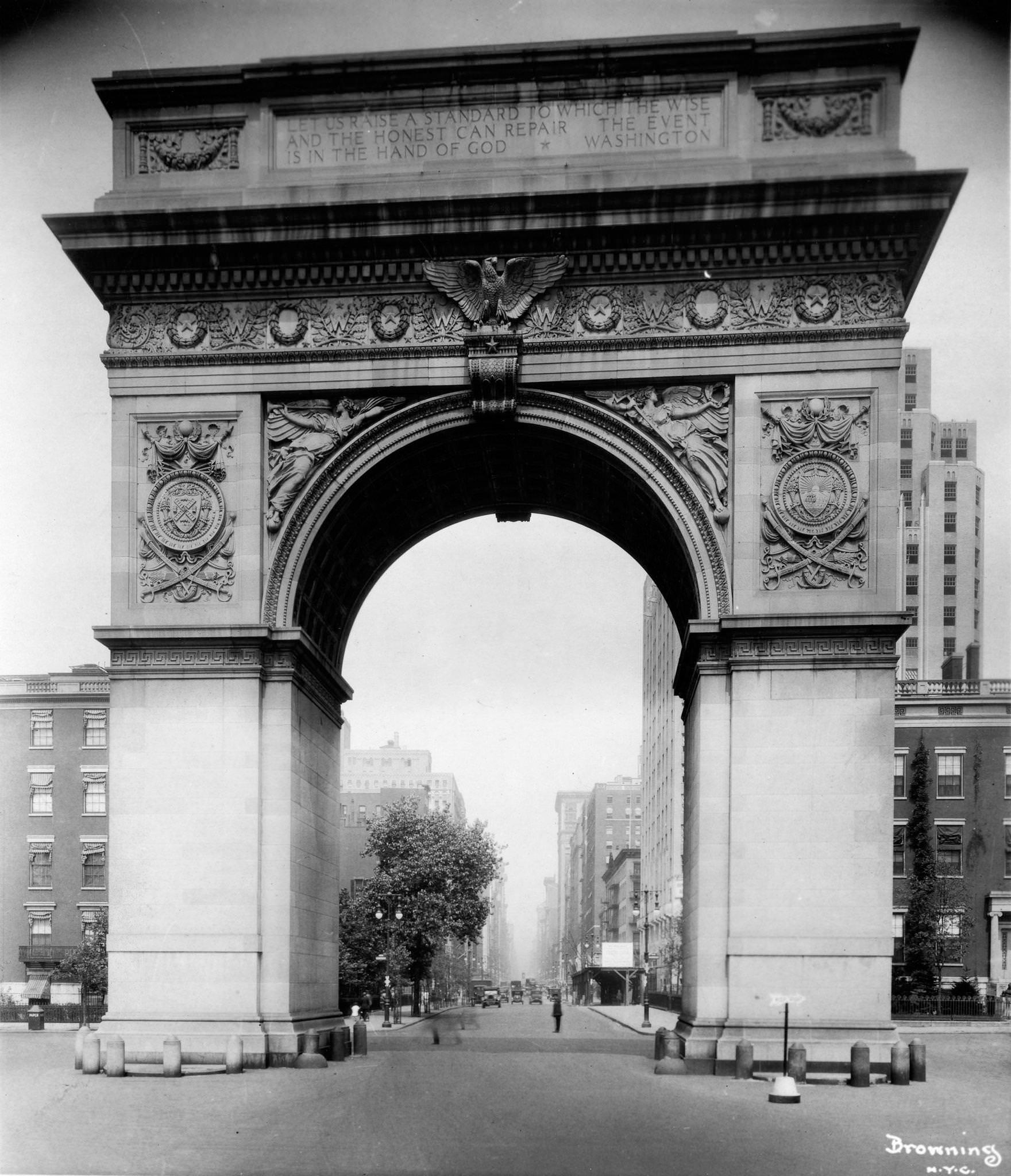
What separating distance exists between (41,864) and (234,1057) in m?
40.6

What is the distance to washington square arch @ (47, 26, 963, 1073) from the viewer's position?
84.1 ft

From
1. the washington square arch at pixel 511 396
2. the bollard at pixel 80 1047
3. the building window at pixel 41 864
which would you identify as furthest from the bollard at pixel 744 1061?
the building window at pixel 41 864

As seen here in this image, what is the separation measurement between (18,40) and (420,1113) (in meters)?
16.6

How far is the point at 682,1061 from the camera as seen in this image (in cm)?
2494

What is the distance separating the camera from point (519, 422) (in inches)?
1073

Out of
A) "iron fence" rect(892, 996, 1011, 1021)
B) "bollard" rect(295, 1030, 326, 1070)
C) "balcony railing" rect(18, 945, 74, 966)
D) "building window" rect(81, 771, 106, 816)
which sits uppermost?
"building window" rect(81, 771, 106, 816)

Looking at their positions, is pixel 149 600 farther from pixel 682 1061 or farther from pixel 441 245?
pixel 682 1061

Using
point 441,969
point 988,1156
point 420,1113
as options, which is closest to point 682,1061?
point 420,1113

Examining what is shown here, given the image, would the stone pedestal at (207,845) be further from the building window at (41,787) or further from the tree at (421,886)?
the tree at (421,886)

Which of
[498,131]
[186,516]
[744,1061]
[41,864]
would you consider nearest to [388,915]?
[41,864]

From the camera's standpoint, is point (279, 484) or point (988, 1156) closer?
point (988, 1156)

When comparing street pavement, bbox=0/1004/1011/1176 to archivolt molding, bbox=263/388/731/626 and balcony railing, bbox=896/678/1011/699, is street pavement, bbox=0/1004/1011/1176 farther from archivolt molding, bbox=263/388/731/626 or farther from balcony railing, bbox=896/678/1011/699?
balcony railing, bbox=896/678/1011/699

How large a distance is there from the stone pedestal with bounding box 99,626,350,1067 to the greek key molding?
584cm

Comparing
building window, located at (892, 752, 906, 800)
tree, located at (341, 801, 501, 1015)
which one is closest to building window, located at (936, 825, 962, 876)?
building window, located at (892, 752, 906, 800)
